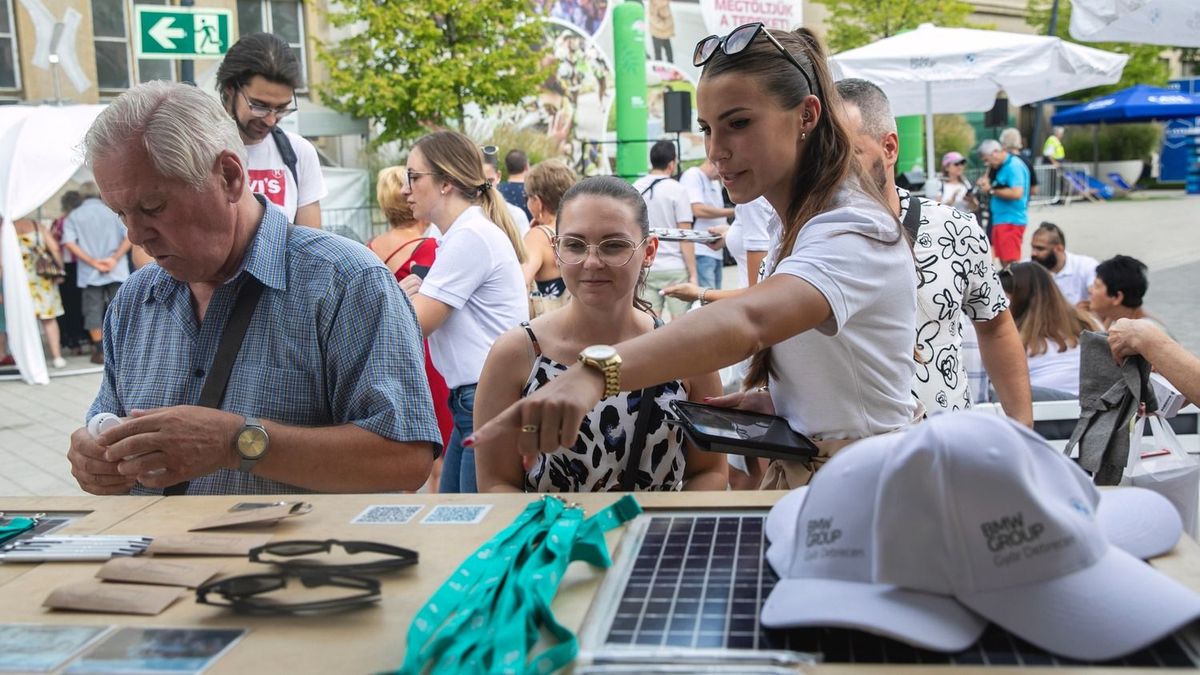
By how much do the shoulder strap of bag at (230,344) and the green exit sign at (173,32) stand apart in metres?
5.72

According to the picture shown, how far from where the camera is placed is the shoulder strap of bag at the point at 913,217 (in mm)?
3133

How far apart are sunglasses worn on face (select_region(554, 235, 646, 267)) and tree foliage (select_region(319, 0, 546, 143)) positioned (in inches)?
663

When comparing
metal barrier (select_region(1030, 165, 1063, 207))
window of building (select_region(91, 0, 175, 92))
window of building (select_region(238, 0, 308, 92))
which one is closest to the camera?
window of building (select_region(91, 0, 175, 92))

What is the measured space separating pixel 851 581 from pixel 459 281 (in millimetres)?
3228

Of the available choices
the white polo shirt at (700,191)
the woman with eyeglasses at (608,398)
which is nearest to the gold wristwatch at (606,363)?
the woman with eyeglasses at (608,398)

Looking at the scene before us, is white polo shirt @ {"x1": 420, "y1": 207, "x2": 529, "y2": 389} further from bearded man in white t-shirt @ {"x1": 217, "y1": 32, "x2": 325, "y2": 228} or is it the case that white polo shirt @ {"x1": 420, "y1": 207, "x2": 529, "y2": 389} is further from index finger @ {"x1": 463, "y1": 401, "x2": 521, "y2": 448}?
index finger @ {"x1": 463, "y1": 401, "x2": 521, "y2": 448}

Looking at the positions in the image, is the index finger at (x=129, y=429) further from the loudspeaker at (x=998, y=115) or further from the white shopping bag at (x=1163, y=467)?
the loudspeaker at (x=998, y=115)

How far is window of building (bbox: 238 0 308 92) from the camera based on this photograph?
71.9ft

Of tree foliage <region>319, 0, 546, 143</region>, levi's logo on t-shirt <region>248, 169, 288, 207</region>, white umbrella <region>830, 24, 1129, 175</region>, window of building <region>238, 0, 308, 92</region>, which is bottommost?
levi's logo on t-shirt <region>248, 169, 288, 207</region>

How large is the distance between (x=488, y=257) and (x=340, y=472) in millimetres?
2078

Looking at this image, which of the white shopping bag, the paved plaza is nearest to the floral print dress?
the paved plaza

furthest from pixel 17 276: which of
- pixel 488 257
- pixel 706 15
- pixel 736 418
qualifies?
pixel 706 15

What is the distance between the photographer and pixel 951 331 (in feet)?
10.2

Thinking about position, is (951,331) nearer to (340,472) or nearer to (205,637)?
(340,472)
